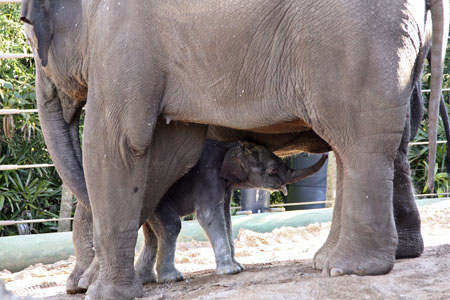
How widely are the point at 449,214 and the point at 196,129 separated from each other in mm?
3262

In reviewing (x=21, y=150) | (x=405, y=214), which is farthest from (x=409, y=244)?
(x=21, y=150)

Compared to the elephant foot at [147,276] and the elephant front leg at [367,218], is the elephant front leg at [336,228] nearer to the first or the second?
the elephant front leg at [367,218]

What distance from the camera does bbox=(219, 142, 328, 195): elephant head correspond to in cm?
437

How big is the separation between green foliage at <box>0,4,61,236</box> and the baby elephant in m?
4.19

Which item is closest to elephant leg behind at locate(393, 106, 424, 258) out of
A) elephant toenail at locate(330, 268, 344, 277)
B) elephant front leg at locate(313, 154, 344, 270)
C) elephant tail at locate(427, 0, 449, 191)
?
elephant front leg at locate(313, 154, 344, 270)

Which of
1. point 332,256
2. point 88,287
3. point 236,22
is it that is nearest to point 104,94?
point 236,22

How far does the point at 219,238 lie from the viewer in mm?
4168

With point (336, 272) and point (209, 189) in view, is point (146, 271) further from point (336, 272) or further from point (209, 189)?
point (336, 272)

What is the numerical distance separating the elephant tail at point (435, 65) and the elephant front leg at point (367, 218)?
0.77ft

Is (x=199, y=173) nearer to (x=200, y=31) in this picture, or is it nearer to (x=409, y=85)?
(x=200, y=31)

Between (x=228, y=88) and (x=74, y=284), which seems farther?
(x=74, y=284)

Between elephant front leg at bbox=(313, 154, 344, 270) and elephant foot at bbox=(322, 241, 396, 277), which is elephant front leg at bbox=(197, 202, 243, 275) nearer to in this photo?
elephant front leg at bbox=(313, 154, 344, 270)

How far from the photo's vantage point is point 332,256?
11.2 ft

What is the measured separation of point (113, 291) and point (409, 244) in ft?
4.95
